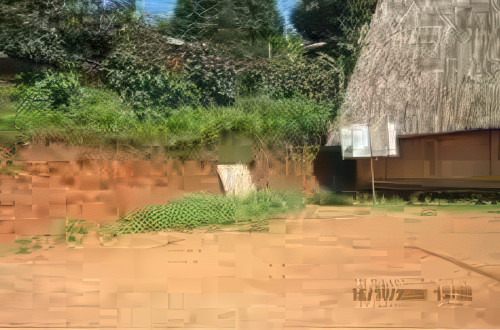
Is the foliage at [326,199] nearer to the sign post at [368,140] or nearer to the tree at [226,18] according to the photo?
the sign post at [368,140]

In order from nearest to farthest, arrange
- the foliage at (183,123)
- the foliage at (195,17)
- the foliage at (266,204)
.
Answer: the foliage at (266,204)
the foliage at (183,123)
the foliage at (195,17)

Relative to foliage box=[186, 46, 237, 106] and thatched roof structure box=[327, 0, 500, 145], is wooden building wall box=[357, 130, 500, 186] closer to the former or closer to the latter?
thatched roof structure box=[327, 0, 500, 145]

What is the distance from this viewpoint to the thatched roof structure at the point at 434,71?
7.43 m

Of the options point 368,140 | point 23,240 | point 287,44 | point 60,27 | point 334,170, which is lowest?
point 23,240

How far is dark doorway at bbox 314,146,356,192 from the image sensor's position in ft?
26.4

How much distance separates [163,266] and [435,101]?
5.94 metres

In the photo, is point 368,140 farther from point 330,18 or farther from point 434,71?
point 330,18

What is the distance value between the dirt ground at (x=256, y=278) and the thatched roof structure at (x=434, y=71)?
7.78 feet

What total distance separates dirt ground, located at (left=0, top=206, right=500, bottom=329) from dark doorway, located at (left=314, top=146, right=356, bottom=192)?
2155mm

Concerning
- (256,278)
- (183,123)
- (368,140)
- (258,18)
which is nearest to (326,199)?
(368,140)

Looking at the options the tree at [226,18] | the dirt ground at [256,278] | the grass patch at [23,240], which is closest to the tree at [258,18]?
the tree at [226,18]

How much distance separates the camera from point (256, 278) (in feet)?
12.1

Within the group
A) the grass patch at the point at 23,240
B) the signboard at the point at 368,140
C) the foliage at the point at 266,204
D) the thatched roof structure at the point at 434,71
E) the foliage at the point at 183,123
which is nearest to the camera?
the grass patch at the point at 23,240

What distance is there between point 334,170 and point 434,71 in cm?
264
